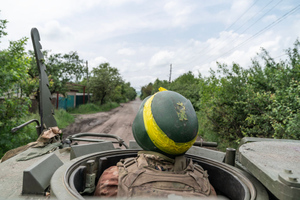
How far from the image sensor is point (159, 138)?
1531mm

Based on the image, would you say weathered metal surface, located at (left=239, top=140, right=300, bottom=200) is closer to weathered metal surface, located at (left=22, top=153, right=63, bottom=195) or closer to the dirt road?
weathered metal surface, located at (left=22, top=153, right=63, bottom=195)

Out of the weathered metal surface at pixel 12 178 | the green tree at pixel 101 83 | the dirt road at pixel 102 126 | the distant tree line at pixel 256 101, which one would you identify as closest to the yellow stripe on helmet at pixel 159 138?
the weathered metal surface at pixel 12 178

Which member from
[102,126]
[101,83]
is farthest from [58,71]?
[101,83]

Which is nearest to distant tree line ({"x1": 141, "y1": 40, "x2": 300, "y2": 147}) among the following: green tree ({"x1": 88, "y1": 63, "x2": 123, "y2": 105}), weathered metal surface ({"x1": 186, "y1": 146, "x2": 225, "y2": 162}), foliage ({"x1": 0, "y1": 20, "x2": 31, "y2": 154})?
weathered metal surface ({"x1": 186, "y1": 146, "x2": 225, "y2": 162})

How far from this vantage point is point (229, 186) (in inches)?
71.7

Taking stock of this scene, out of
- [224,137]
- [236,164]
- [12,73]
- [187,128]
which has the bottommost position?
[224,137]

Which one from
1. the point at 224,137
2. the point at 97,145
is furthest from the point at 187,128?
the point at 224,137

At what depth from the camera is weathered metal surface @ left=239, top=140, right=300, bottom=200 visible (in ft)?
3.21

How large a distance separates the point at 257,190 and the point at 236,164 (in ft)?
1.96

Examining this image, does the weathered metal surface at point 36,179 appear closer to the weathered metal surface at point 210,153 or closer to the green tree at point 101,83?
the weathered metal surface at point 210,153

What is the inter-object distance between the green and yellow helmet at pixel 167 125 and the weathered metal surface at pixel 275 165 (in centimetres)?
39

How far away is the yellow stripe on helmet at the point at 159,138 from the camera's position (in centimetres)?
152

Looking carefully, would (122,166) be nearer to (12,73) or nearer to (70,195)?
(70,195)

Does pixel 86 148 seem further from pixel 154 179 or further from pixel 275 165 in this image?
pixel 275 165
